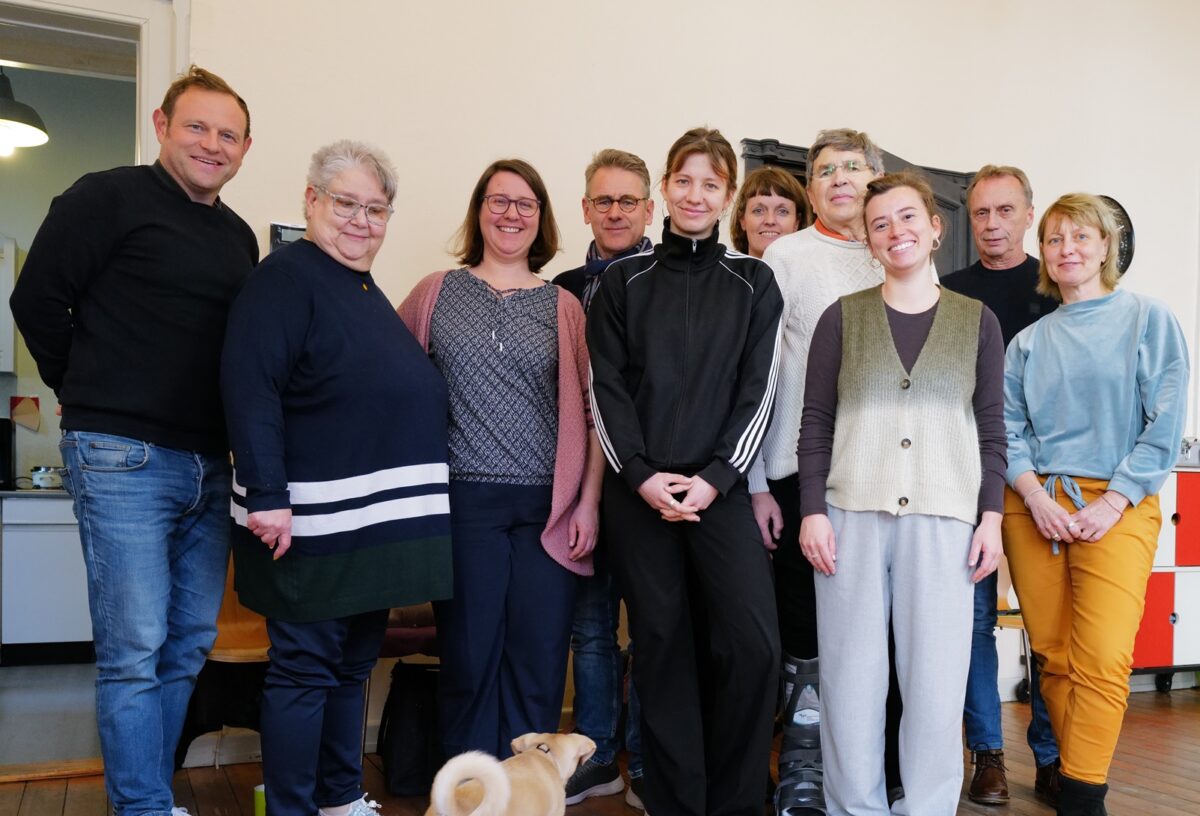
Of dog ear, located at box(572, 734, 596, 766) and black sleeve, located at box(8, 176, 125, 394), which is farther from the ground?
black sleeve, located at box(8, 176, 125, 394)

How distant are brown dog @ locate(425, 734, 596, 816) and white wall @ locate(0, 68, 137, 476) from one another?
14.8ft

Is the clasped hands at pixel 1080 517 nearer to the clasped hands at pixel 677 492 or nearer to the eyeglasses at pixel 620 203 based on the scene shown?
the clasped hands at pixel 677 492

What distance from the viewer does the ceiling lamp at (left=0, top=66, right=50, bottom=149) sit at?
4.55m

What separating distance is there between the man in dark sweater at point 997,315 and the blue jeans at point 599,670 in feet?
2.90

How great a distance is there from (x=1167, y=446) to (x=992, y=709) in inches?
31.7

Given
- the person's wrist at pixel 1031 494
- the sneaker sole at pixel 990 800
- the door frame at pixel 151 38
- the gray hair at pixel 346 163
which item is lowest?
the sneaker sole at pixel 990 800

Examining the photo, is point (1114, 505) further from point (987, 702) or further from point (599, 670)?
point (599, 670)

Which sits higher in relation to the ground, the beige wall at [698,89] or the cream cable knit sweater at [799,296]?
the beige wall at [698,89]

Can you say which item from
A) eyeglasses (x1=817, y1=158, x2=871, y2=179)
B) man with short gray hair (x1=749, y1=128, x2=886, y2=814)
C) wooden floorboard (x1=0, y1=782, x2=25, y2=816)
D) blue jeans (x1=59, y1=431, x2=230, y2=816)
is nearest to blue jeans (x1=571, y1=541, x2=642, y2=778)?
man with short gray hair (x1=749, y1=128, x2=886, y2=814)

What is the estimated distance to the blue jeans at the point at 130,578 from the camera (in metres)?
1.86

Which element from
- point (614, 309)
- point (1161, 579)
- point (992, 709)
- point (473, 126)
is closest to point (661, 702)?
point (614, 309)

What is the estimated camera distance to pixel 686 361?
80.0 inches

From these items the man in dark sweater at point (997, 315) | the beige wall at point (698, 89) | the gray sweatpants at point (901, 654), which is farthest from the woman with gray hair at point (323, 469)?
the man in dark sweater at point (997, 315)

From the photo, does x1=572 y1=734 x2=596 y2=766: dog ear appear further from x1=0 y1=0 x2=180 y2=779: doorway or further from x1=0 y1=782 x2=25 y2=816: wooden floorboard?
x1=0 y1=0 x2=180 y2=779: doorway
